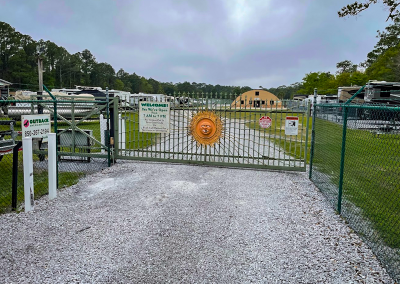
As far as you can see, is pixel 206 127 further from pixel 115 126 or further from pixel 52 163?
pixel 52 163

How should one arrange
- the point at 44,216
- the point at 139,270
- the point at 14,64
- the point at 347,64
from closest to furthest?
1. the point at 139,270
2. the point at 44,216
3. the point at 14,64
4. the point at 347,64

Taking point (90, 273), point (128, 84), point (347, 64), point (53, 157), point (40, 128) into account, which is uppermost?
point (347, 64)

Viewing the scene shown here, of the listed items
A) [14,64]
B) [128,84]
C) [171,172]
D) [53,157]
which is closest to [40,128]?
[53,157]

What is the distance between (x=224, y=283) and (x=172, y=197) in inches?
122

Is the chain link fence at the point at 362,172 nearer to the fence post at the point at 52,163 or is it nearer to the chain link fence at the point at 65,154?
the fence post at the point at 52,163

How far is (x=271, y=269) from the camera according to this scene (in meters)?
3.57

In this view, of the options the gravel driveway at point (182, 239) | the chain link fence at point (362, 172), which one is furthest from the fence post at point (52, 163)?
the chain link fence at point (362, 172)

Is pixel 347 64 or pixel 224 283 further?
pixel 347 64

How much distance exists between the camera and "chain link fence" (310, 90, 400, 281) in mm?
4266

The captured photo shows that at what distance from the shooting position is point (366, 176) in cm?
692

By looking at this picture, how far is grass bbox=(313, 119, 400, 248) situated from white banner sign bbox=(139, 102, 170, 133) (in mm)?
4482

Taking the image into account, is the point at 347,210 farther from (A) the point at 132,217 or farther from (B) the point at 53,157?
(B) the point at 53,157

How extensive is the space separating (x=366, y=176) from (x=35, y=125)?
25.3 ft

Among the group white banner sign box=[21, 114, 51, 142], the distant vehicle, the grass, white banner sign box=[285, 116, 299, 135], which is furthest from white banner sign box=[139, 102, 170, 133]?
the distant vehicle
